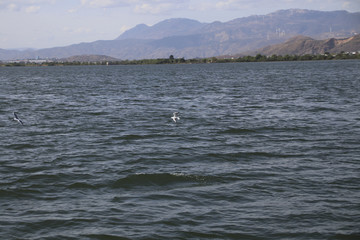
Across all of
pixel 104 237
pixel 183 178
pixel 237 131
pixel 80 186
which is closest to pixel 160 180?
pixel 183 178

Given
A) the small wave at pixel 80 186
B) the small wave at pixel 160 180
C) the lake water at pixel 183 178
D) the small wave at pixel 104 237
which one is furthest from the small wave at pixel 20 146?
the small wave at pixel 104 237

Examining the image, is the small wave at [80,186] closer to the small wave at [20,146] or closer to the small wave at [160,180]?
the small wave at [160,180]

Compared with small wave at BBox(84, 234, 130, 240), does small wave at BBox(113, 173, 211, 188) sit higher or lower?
higher

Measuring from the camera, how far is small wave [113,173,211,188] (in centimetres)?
1563

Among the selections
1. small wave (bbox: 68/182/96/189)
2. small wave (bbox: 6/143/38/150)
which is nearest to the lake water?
small wave (bbox: 68/182/96/189)

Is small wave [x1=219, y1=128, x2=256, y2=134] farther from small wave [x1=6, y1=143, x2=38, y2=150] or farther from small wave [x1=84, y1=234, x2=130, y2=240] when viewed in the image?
small wave [x1=84, y1=234, x2=130, y2=240]

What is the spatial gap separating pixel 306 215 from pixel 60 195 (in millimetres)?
8436

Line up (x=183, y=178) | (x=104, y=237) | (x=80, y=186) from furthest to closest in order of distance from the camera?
1. (x=183, y=178)
2. (x=80, y=186)
3. (x=104, y=237)

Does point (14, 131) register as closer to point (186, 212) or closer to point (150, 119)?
point (150, 119)

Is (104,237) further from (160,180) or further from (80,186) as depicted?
(160,180)

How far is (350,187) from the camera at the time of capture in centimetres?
1480

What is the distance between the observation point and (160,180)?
16.1 meters

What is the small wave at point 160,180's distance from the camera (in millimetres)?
15633

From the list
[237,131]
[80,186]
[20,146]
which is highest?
[237,131]
